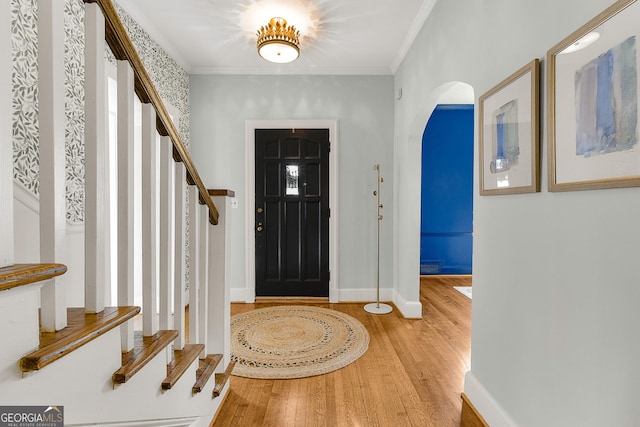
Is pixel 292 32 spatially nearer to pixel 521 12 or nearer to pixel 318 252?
pixel 521 12

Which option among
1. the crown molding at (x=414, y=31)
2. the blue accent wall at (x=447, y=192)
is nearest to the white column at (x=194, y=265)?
the crown molding at (x=414, y=31)

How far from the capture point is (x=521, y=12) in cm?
146

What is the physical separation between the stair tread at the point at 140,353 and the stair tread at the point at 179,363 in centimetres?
15

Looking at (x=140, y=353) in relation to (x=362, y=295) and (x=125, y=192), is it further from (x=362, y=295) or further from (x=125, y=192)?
(x=362, y=295)

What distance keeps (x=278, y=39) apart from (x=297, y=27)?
316 mm

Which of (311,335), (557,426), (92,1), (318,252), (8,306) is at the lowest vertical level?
(311,335)

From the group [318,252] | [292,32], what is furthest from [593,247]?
[318,252]

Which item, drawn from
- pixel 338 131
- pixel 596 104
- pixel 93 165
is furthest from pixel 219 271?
pixel 338 131

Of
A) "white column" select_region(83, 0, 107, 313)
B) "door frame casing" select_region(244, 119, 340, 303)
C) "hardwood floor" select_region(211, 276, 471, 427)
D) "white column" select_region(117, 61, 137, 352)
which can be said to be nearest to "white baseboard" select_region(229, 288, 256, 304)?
"door frame casing" select_region(244, 119, 340, 303)

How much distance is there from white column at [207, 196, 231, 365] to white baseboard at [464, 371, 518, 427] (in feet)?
4.95

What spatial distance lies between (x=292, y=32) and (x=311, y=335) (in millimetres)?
2706

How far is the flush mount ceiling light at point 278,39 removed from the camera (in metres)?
2.73

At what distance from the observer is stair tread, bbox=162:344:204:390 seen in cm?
121

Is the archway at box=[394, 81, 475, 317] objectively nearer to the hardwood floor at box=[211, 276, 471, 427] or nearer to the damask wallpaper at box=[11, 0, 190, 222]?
the hardwood floor at box=[211, 276, 471, 427]
